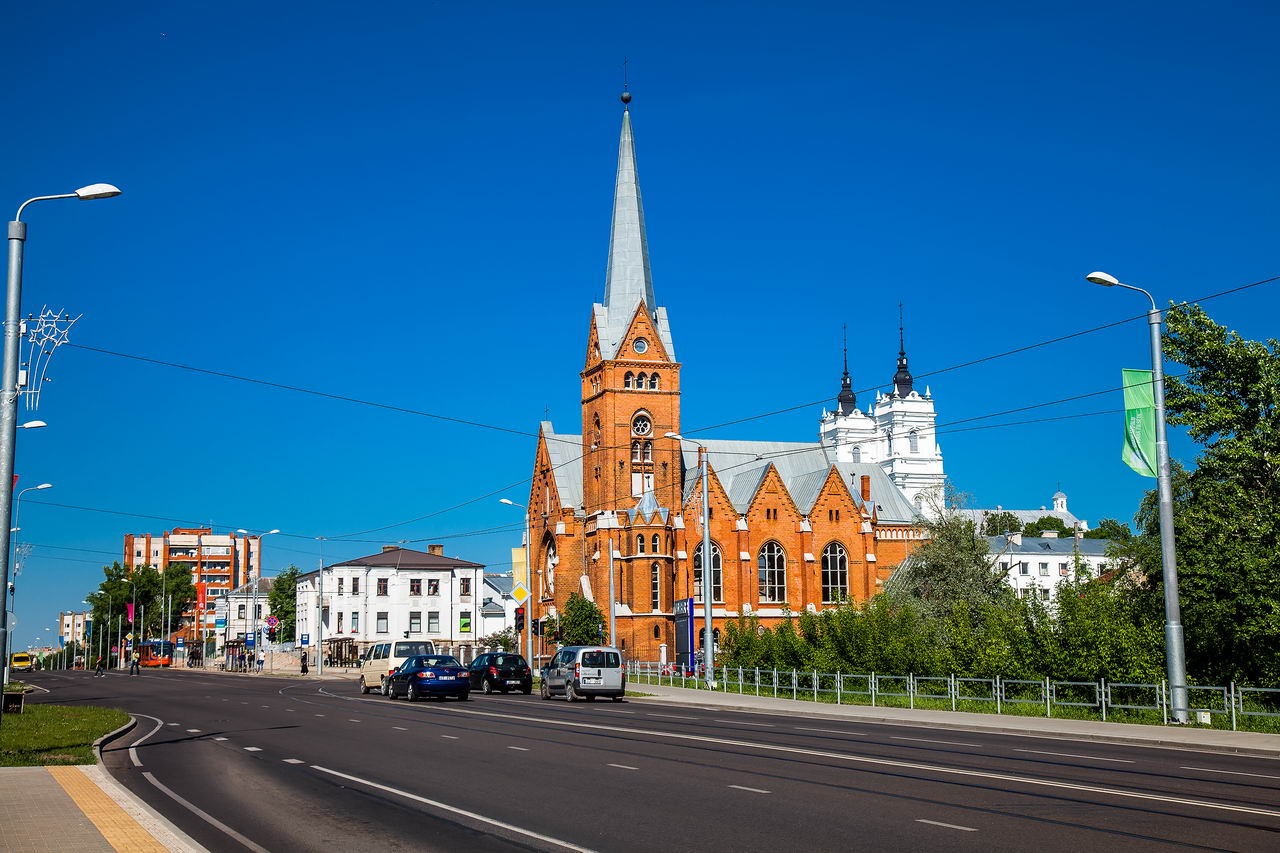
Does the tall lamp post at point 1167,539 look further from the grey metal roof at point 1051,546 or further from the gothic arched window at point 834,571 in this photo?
the grey metal roof at point 1051,546

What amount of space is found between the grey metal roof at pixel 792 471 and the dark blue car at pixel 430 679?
44.5 meters

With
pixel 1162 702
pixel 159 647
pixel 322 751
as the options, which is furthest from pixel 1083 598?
pixel 159 647

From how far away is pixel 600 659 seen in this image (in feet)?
Result: 132

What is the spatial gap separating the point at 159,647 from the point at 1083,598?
118 m

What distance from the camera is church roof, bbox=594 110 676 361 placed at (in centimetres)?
8244

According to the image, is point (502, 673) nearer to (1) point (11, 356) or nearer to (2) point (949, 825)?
(1) point (11, 356)

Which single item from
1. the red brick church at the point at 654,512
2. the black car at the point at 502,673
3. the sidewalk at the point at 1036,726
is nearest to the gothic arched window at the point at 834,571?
the red brick church at the point at 654,512

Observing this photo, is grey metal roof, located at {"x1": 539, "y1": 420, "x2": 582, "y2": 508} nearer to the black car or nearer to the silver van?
the black car

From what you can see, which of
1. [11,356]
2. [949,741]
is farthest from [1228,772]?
[11,356]

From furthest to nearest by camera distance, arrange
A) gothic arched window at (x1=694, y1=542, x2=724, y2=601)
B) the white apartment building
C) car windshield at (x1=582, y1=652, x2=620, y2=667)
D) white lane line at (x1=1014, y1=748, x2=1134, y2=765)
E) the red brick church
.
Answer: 1. the white apartment building
2. gothic arched window at (x1=694, y1=542, x2=724, y2=601)
3. the red brick church
4. car windshield at (x1=582, y1=652, x2=620, y2=667)
5. white lane line at (x1=1014, y1=748, x2=1134, y2=765)

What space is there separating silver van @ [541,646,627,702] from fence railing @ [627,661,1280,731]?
5047mm

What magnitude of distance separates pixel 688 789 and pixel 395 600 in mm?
91572

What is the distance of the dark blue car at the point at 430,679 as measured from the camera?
135 ft

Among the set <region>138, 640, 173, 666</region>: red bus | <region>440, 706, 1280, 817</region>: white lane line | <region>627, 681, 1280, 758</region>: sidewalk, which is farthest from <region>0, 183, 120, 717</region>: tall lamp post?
<region>138, 640, 173, 666</region>: red bus
